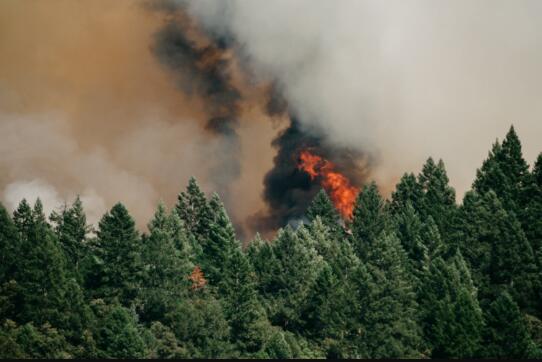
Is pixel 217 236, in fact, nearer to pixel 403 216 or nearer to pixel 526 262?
pixel 403 216

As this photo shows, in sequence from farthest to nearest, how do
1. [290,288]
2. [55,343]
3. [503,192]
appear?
1. [503,192]
2. [290,288]
3. [55,343]

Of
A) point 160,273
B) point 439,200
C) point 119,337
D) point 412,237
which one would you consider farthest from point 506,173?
point 119,337

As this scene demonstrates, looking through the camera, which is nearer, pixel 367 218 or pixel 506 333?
pixel 506 333

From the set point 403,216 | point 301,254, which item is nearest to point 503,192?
point 403,216

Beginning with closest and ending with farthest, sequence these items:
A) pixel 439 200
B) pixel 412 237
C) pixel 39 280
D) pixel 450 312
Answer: pixel 450 312 → pixel 39 280 → pixel 412 237 → pixel 439 200

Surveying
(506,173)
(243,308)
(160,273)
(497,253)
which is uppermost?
(506,173)

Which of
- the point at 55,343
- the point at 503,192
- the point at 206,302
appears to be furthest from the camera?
the point at 503,192

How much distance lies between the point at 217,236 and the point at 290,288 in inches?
668

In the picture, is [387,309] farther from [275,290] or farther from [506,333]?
[275,290]

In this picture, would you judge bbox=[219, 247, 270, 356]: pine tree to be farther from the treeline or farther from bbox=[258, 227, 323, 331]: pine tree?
bbox=[258, 227, 323, 331]: pine tree

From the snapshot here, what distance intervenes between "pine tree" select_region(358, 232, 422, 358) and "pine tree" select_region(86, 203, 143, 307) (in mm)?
32855

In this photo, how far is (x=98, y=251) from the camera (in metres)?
156

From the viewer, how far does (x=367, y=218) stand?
183000 millimetres

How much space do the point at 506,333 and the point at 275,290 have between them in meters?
39.5
